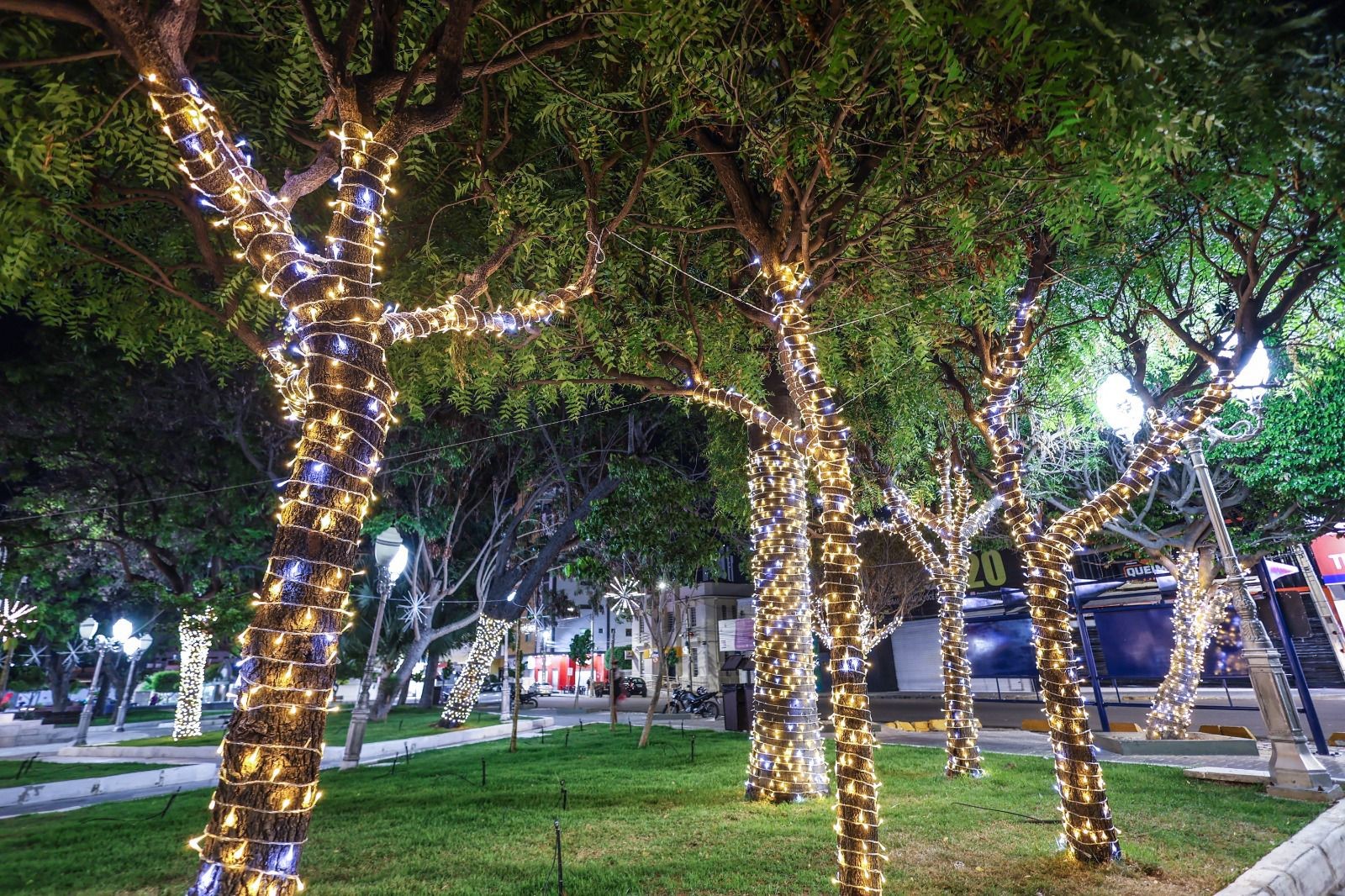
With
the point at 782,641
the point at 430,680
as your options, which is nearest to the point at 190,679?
the point at 430,680

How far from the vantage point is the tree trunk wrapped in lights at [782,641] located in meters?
7.23

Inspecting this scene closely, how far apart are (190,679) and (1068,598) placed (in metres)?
22.9

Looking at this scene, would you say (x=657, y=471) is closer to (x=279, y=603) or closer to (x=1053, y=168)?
(x=1053, y=168)

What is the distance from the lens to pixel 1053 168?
486 centimetres

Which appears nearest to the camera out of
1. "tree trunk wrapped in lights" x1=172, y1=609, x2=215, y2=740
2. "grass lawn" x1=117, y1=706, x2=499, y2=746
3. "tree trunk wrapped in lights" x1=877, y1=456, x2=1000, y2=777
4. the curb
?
the curb

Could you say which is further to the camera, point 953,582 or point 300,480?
point 953,582

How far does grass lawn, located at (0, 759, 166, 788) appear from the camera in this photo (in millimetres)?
11844

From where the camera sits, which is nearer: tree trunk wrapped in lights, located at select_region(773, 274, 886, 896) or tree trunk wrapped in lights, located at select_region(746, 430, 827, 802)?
tree trunk wrapped in lights, located at select_region(773, 274, 886, 896)

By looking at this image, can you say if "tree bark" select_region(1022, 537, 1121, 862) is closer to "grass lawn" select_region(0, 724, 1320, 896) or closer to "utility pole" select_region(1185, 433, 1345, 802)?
"grass lawn" select_region(0, 724, 1320, 896)

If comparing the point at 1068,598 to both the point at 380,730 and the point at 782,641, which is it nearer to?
the point at 782,641

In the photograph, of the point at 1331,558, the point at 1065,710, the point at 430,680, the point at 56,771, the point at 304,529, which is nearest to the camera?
the point at 304,529

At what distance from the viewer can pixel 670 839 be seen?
19.2 ft

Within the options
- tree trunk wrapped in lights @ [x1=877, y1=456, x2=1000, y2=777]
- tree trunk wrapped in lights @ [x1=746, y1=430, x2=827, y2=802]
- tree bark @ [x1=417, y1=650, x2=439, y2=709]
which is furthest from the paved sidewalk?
tree bark @ [x1=417, y1=650, x2=439, y2=709]

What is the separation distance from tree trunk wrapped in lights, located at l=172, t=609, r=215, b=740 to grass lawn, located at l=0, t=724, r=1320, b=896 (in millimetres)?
9481
